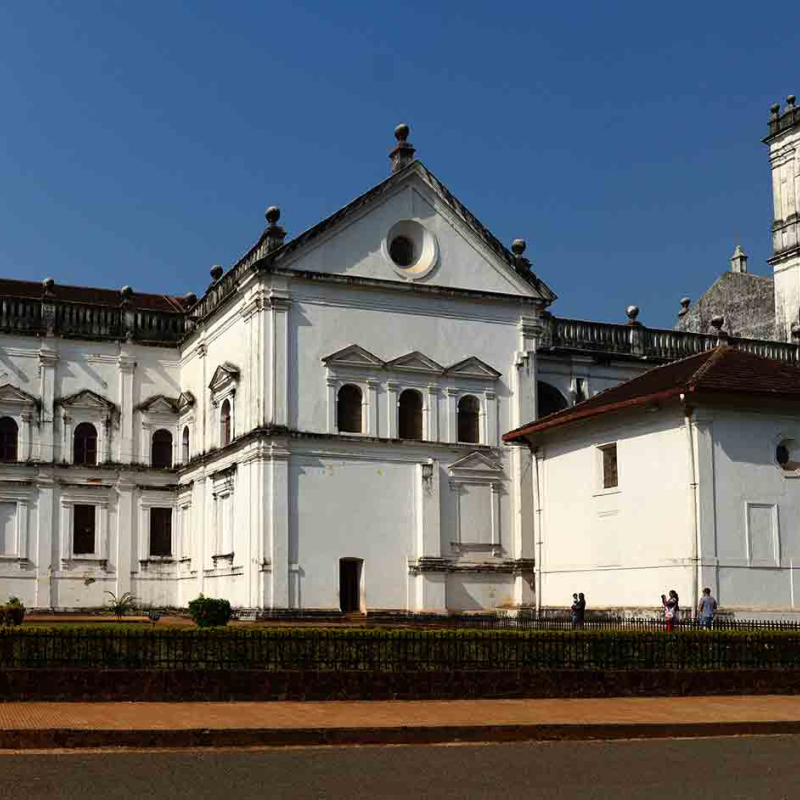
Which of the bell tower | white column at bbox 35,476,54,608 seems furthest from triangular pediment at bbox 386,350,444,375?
the bell tower

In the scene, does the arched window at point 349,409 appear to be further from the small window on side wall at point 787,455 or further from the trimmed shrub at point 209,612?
the small window on side wall at point 787,455

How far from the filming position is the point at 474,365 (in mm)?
41500

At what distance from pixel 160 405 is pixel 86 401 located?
2759mm

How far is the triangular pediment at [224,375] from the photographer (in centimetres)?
4084

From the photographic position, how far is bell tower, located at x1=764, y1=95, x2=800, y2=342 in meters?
59.6

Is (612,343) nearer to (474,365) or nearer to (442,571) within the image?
(474,365)

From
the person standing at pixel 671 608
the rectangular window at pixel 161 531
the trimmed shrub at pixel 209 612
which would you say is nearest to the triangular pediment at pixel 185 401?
the rectangular window at pixel 161 531

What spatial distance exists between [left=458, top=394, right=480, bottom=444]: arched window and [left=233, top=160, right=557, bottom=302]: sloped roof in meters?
4.67

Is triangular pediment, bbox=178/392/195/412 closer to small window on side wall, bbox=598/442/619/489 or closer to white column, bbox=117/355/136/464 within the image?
white column, bbox=117/355/136/464

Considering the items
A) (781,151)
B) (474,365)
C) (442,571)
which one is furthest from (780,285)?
(442,571)

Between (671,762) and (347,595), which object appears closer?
(671,762)

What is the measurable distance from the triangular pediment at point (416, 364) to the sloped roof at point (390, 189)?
4.56m

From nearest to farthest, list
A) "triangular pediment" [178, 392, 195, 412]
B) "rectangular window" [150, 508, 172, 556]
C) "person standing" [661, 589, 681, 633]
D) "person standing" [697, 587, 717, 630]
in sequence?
"person standing" [697, 587, 717, 630] < "person standing" [661, 589, 681, 633] < "triangular pediment" [178, 392, 195, 412] < "rectangular window" [150, 508, 172, 556]

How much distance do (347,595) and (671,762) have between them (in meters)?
25.2
